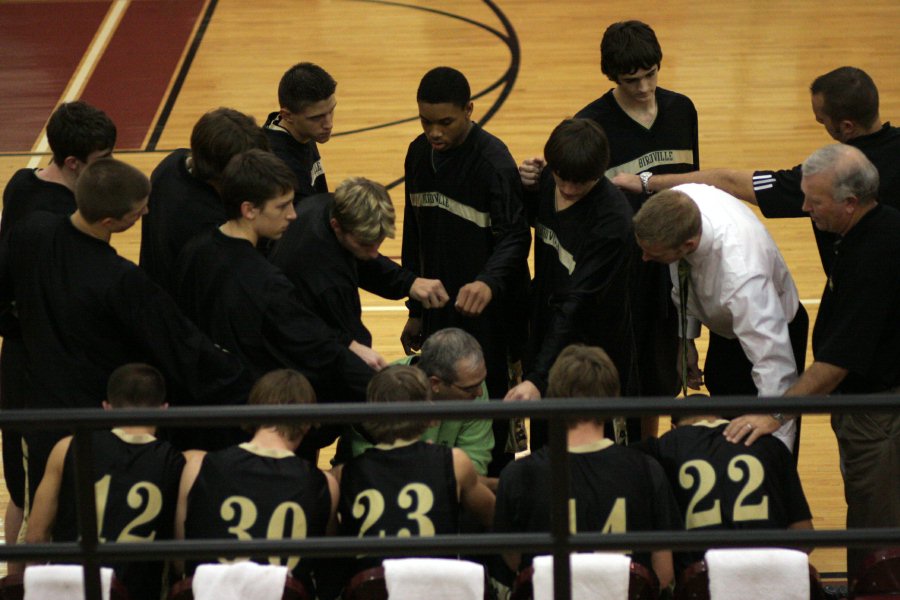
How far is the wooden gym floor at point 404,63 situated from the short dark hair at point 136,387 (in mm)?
4312

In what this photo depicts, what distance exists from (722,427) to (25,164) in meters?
6.88

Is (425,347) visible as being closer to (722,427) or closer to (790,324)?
(722,427)

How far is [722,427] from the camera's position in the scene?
373 cm

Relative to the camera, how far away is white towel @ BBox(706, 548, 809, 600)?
3.15 metres

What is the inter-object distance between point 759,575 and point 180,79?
863 cm

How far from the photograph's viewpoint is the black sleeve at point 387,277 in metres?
4.68

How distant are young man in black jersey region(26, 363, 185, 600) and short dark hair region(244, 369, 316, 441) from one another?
0.27m

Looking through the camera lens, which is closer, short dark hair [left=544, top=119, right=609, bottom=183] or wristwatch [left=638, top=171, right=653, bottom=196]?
short dark hair [left=544, top=119, right=609, bottom=183]

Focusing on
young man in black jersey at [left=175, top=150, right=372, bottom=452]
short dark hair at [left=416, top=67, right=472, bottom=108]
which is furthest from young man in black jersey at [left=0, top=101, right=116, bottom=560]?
short dark hair at [left=416, top=67, right=472, bottom=108]

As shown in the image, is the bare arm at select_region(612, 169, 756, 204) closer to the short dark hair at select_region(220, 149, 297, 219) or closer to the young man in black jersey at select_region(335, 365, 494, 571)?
the short dark hair at select_region(220, 149, 297, 219)

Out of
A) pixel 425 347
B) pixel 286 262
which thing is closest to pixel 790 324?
pixel 425 347

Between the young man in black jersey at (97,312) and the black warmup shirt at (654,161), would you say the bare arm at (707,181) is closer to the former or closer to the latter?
the black warmup shirt at (654,161)

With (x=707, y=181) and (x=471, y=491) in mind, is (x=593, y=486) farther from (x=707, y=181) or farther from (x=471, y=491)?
(x=707, y=181)

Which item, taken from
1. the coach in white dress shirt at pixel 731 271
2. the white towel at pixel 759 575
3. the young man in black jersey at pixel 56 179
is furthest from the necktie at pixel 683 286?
the young man in black jersey at pixel 56 179
